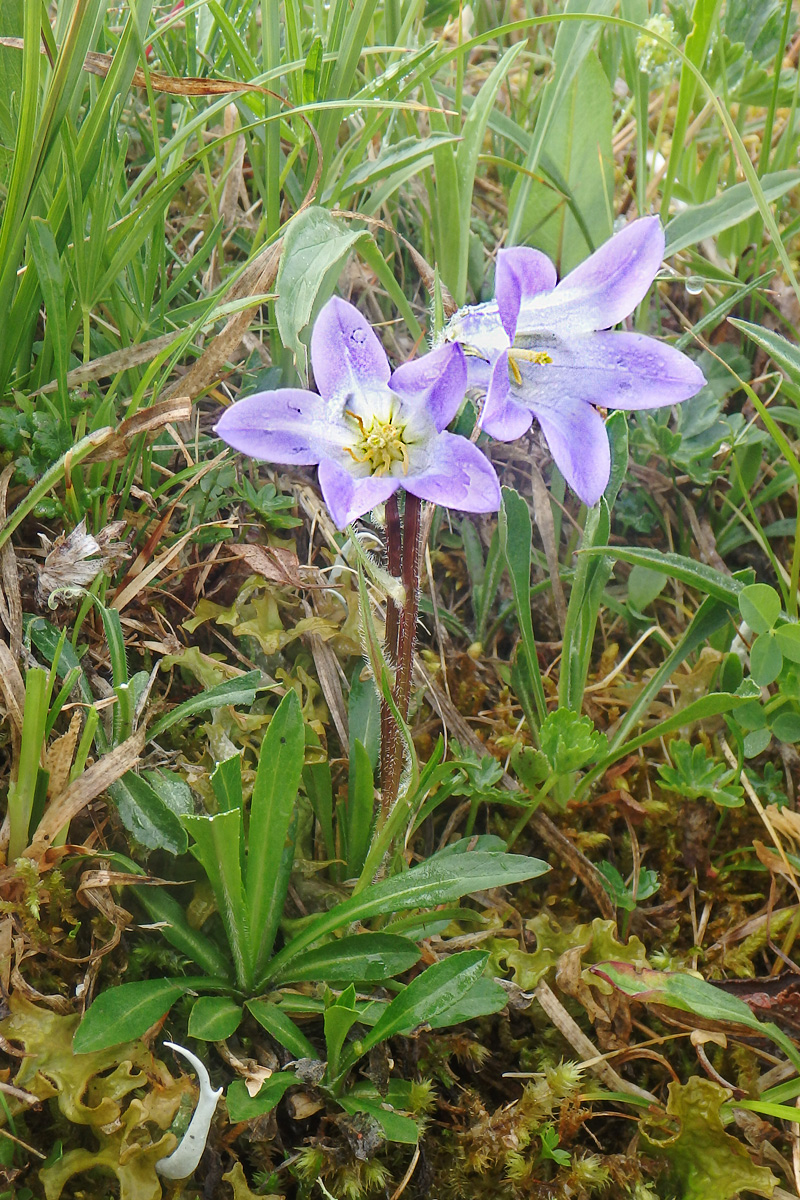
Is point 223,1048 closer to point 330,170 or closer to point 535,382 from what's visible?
point 535,382

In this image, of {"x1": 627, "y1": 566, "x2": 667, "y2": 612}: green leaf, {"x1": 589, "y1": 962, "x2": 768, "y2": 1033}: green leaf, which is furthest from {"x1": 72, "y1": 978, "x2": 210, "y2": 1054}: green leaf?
{"x1": 627, "y1": 566, "x2": 667, "y2": 612}: green leaf

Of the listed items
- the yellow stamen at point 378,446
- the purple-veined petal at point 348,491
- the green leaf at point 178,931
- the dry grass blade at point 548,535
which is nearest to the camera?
the purple-veined petal at point 348,491

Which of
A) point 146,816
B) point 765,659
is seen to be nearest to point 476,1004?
point 146,816

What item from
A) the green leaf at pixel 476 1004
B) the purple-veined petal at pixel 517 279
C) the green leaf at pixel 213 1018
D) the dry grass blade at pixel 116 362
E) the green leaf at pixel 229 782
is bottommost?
the green leaf at pixel 476 1004

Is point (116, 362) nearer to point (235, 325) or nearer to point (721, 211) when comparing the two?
point (235, 325)

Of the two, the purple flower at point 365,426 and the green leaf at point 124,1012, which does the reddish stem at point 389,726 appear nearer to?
the purple flower at point 365,426

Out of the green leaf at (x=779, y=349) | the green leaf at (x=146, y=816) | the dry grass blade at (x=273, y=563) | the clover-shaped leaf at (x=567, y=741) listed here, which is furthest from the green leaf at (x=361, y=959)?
the green leaf at (x=779, y=349)

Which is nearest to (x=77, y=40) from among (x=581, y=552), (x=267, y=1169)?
(x=581, y=552)
